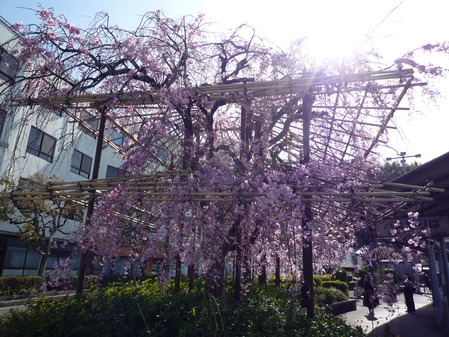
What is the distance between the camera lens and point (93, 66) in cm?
582

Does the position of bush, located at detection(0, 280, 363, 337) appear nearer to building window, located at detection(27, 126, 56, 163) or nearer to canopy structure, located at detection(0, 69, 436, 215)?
canopy structure, located at detection(0, 69, 436, 215)

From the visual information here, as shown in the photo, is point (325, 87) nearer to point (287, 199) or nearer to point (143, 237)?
point (287, 199)

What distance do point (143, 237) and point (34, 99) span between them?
3371 mm

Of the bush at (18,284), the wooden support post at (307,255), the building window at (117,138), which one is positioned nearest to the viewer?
the wooden support post at (307,255)

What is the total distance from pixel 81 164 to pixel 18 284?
874 cm

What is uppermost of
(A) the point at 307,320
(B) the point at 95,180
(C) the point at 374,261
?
(B) the point at 95,180

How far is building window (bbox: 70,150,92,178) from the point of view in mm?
21875

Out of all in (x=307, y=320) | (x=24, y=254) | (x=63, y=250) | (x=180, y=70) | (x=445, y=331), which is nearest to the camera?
(x=307, y=320)

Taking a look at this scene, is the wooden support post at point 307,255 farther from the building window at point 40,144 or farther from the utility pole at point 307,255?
the building window at point 40,144

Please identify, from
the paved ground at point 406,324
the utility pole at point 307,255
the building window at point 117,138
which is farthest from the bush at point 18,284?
the utility pole at point 307,255

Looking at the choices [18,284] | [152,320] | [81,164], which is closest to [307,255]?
[152,320]

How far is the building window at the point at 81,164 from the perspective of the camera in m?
21.9

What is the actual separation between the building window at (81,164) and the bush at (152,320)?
62.2 feet

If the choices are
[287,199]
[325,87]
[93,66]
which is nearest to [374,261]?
[287,199]
